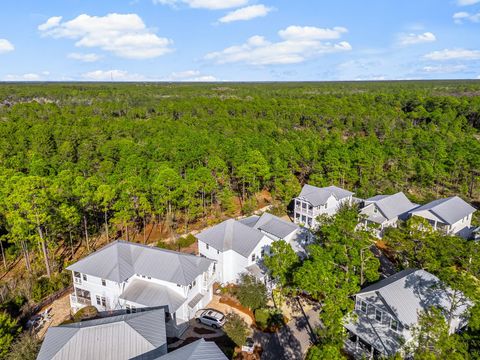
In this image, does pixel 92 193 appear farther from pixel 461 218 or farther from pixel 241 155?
pixel 461 218

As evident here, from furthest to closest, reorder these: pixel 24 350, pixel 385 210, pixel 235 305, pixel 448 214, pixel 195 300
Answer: pixel 385 210 < pixel 448 214 < pixel 235 305 < pixel 195 300 < pixel 24 350

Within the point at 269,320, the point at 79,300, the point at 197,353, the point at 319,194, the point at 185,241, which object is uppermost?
the point at 197,353

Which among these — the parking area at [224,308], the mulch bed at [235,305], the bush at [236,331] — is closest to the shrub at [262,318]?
the mulch bed at [235,305]

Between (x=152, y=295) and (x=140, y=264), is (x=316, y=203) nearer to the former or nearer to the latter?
(x=140, y=264)

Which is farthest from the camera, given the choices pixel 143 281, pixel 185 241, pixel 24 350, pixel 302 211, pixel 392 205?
pixel 302 211

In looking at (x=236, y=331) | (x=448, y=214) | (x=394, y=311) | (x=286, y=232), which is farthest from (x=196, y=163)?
(x=394, y=311)

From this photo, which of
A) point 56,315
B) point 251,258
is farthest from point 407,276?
point 56,315

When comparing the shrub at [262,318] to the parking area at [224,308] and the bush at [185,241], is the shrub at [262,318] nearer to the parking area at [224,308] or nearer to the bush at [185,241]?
the parking area at [224,308]

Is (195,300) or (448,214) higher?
(448,214)
